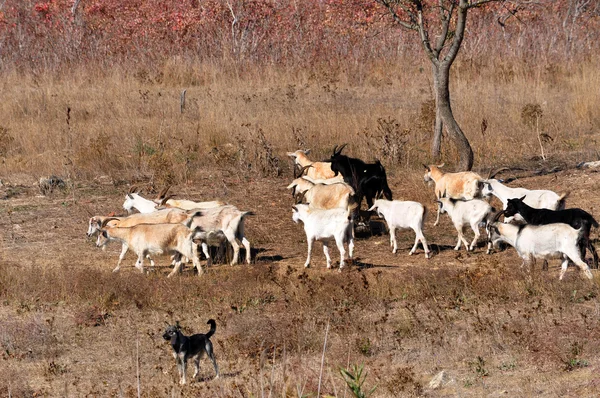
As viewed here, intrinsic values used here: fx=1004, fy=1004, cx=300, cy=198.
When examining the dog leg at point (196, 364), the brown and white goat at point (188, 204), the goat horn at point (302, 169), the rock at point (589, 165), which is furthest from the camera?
the rock at point (589, 165)

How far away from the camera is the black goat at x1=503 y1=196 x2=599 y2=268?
484 inches

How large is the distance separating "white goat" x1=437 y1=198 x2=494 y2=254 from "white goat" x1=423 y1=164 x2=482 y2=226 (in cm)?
85

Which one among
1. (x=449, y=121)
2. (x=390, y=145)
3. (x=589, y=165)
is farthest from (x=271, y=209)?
(x=589, y=165)

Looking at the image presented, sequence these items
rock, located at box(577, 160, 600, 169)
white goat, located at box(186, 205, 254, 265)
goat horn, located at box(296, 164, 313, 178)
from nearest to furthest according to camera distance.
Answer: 1. white goat, located at box(186, 205, 254, 265)
2. goat horn, located at box(296, 164, 313, 178)
3. rock, located at box(577, 160, 600, 169)

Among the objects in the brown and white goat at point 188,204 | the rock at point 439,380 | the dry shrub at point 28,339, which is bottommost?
the dry shrub at point 28,339

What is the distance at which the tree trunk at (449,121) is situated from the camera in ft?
58.6

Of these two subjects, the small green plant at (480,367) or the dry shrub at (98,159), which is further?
the dry shrub at (98,159)

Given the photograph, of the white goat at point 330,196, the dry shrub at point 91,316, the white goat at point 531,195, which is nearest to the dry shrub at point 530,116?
the white goat at point 531,195

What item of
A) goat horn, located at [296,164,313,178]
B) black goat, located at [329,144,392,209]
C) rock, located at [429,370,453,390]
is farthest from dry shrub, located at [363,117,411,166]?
rock, located at [429,370,453,390]

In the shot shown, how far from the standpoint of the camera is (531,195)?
1445cm

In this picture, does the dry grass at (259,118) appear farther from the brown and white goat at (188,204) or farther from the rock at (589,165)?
the brown and white goat at (188,204)

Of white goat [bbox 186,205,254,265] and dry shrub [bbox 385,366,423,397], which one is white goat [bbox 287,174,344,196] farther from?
dry shrub [bbox 385,366,423,397]

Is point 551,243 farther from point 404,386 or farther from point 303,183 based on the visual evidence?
point 303,183

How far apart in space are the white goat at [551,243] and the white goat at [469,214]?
1.58 m
